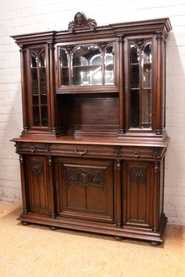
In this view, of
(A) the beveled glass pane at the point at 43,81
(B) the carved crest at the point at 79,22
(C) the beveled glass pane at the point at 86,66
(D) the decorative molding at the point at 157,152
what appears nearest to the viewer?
(D) the decorative molding at the point at 157,152

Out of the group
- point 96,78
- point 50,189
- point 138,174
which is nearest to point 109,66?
point 96,78

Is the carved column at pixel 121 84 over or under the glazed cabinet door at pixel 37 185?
over

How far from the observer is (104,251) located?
2484 millimetres

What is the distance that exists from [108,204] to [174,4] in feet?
6.85

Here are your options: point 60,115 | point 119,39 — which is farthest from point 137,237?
point 119,39

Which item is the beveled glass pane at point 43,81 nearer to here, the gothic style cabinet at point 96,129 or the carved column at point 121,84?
the gothic style cabinet at point 96,129

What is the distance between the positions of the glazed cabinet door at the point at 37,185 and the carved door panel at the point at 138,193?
81 cm

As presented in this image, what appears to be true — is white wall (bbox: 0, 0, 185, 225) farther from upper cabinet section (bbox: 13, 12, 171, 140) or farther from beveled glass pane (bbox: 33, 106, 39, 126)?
beveled glass pane (bbox: 33, 106, 39, 126)

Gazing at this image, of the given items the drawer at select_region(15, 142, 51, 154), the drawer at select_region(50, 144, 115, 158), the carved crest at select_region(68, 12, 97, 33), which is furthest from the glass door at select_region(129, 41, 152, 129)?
the drawer at select_region(15, 142, 51, 154)

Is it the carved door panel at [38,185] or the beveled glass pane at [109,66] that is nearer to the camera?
the beveled glass pane at [109,66]

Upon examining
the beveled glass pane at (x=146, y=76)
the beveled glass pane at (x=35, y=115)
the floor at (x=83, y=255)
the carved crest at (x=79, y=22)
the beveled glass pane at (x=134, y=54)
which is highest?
the carved crest at (x=79, y=22)

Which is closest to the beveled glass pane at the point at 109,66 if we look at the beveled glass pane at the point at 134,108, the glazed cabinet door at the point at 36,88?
the beveled glass pane at the point at 134,108

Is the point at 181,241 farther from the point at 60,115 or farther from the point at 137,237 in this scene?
the point at 60,115

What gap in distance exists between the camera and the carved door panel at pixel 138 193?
2.57m
